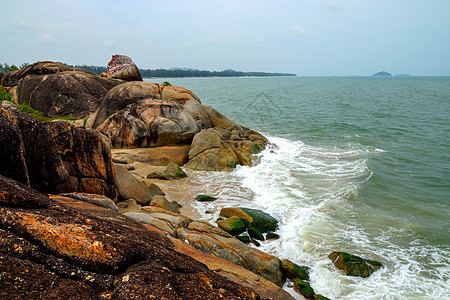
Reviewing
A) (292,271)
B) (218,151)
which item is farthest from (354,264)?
(218,151)

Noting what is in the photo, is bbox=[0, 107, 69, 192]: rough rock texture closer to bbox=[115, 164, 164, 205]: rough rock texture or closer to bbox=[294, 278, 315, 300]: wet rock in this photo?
bbox=[115, 164, 164, 205]: rough rock texture

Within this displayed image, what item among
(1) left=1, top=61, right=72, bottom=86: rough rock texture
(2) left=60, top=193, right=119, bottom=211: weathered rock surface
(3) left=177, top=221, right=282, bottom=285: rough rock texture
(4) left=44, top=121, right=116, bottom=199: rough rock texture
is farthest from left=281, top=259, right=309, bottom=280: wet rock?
(1) left=1, top=61, right=72, bottom=86: rough rock texture

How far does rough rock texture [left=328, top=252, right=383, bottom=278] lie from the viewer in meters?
9.73

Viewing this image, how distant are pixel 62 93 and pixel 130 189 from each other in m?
15.2

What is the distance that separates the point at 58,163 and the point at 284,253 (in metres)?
Result: 8.01

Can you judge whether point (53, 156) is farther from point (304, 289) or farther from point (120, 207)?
point (304, 289)

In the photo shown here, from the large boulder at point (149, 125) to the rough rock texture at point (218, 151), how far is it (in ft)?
4.34

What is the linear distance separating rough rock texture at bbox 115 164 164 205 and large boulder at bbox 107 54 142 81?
17349mm

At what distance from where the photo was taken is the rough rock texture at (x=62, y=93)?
22.7 m

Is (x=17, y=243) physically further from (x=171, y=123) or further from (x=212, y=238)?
(x=171, y=123)

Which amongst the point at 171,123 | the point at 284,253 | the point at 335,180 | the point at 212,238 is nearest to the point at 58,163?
the point at 212,238

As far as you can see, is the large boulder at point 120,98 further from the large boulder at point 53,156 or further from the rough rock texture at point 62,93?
the large boulder at point 53,156

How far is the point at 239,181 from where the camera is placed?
57.3ft

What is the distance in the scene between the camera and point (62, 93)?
22875mm
